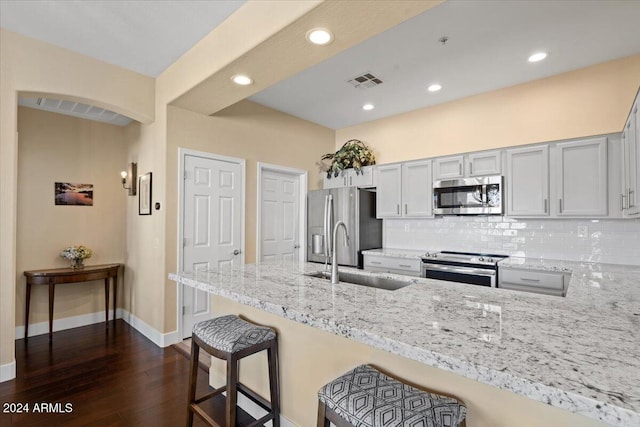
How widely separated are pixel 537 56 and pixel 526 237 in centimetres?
189

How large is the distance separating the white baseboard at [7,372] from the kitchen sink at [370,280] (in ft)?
8.86

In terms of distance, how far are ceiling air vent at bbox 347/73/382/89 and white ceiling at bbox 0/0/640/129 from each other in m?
0.07

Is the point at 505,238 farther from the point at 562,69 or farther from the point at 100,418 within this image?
the point at 100,418

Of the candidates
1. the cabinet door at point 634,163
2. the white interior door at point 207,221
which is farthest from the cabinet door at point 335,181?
the cabinet door at point 634,163

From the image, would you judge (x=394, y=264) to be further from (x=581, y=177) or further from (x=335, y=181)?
(x=581, y=177)

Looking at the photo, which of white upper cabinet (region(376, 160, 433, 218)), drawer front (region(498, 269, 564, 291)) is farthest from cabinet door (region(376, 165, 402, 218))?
drawer front (region(498, 269, 564, 291))

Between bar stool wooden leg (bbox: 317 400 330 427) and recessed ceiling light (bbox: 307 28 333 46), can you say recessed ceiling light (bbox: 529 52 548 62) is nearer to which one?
recessed ceiling light (bbox: 307 28 333 46)

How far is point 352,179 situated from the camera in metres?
4.64

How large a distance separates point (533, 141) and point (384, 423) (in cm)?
362

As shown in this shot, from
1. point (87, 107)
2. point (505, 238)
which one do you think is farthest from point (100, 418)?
point (505, 238)

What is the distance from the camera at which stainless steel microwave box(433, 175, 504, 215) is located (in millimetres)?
3379

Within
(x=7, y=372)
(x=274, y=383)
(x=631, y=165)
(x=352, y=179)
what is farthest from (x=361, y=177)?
(x=7, y=372)

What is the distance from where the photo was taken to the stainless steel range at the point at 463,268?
10.2 ft

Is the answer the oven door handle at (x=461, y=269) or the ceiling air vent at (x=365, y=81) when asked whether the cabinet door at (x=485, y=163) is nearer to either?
the oven door handle at (x=461, y=269)
